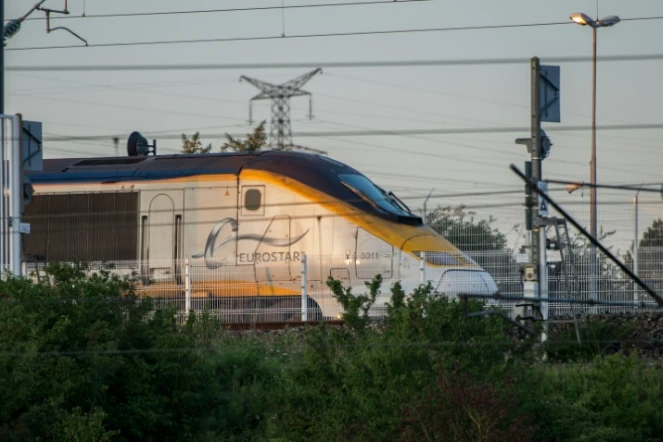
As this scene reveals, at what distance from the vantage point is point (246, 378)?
2059cm

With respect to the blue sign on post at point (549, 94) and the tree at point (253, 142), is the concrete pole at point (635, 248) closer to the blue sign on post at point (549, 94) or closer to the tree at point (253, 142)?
the blue sign on post at point (549, 94)

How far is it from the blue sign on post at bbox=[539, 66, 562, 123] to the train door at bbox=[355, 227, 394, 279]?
5142 millimetres

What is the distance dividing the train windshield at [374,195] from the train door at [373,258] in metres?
0.87

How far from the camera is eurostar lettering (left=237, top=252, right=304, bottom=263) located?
24.5 m

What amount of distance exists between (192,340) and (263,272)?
14.4ft

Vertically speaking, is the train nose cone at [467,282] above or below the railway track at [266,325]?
above

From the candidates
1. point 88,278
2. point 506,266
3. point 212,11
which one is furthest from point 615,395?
point 212,11

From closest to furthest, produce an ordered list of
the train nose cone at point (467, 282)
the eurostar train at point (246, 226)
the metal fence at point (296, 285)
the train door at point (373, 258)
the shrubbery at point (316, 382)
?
the shrubbery at point (316, 382) < the train nose cone at point (467, 282) < the metal fence at point (296, 285) < the train door at point (373, 258) < the eurostar train at point (246, 226)

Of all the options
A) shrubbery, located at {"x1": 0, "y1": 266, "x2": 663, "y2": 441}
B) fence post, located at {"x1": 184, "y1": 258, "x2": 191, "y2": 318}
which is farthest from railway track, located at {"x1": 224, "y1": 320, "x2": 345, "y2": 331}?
shrubbery, located at {"x1": 0, "y1": 266, "x2": 663, "y2": 441}

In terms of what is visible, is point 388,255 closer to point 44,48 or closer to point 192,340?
point 192,340

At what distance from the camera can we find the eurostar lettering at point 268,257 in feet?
80.3

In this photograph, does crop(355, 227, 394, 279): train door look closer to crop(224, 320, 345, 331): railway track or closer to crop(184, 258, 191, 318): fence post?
crop(224, 320, 345, 331): railway track

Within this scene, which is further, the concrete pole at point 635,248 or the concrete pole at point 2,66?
the concrete pole at point 635,248

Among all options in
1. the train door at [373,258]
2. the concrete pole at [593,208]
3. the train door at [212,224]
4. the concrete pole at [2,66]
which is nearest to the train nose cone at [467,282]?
the train door at [373,258]
